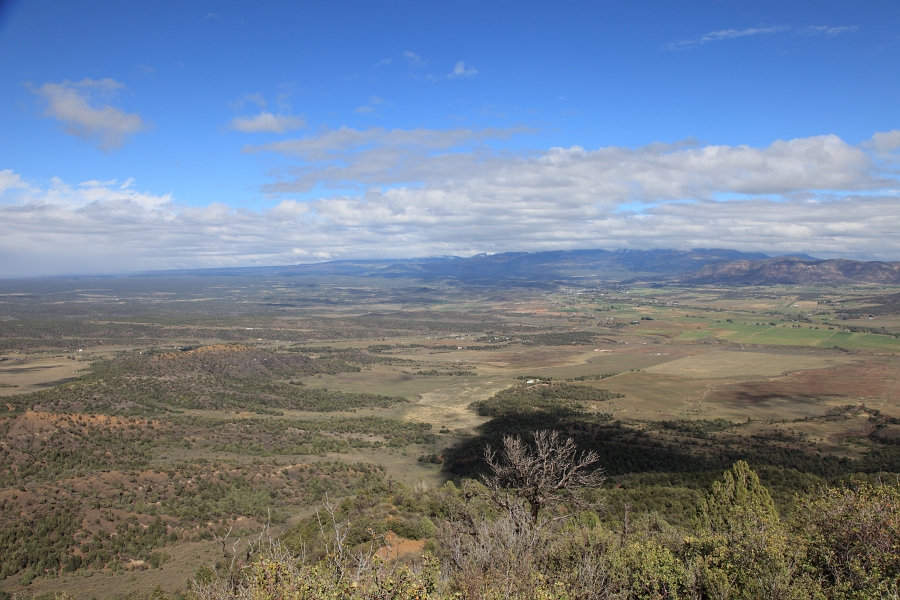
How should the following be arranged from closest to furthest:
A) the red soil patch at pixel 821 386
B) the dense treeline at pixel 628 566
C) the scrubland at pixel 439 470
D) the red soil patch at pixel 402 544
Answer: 1. the dense treeline at pixel 628 566
2. the scrubland at pixel 439 470
3. the red soil patch at pixel 402 544
4. the red soil patch at pixel 821 386

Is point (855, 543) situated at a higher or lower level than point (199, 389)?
higher

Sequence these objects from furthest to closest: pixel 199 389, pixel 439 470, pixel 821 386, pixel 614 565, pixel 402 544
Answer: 1. pixel 821 386
2. pixel 199 389
3. pixel 439 470
4. pixel 402 544
5. pixel 614 565

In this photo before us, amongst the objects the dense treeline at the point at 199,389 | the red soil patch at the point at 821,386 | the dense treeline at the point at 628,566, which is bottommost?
the red soil patch at the point at 821,386

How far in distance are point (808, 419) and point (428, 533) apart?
46.2 m

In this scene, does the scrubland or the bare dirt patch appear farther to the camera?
the bare dirt patch

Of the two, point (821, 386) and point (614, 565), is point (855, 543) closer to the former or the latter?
point (614, 565)

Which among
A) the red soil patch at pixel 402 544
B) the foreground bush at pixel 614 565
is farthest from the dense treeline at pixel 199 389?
the foreground bush at pixel 614 565

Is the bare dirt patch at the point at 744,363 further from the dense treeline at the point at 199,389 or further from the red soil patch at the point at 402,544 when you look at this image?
the red soil patch at the point at 402,544

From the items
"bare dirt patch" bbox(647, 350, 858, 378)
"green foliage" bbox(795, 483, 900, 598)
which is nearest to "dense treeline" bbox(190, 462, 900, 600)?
"green foliage" bbox(795, 483, 900, 598)

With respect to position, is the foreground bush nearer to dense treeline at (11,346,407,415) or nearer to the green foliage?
the green foliage

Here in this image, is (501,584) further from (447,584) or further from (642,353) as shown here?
(642,353)

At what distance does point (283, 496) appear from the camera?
36.7 metres

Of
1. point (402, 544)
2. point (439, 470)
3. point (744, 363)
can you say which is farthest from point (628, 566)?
point (744, 363)

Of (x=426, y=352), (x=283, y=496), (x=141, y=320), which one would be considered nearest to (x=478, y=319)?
(x=426, y=352)
